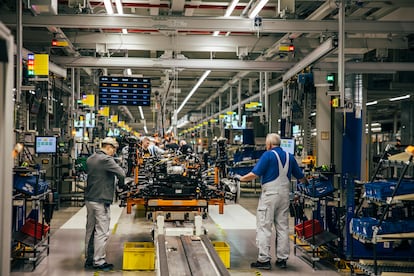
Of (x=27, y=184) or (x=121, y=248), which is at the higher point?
(x=27, y=184)

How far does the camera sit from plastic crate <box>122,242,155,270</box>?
6961 millimetres

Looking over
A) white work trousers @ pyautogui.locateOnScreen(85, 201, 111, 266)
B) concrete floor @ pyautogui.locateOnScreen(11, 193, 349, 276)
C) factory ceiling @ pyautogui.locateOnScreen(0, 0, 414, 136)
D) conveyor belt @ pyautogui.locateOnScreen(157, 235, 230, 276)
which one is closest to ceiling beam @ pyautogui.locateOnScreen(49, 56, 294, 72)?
factory ceiling @ pyautogui.locateOnScreen(0, 0, 414, 136)

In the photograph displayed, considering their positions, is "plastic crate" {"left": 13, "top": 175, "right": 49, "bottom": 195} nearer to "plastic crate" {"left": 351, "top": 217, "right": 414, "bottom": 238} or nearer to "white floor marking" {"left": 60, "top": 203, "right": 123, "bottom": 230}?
"white floor marking" {"left": 60, "top": 203, "right": 123, "bottom": 230}

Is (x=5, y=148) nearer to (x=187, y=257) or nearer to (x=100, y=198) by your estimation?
(x=187, y=257)

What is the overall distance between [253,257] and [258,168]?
155 centimetres

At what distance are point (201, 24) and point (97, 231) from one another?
3.94m

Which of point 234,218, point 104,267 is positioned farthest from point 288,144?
point 104,267

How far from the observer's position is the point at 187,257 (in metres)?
6.02

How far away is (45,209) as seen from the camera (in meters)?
7.84

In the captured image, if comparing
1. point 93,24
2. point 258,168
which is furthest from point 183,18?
point 258,168

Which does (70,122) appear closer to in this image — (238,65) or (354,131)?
(238,65)

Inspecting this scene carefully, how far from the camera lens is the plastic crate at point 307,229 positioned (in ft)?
25.5

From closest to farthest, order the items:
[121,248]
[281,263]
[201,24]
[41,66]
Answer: [281,263], [121,248], [201,24], [41,66]

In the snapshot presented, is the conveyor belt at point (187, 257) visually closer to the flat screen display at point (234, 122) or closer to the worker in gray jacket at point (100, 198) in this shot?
the worker in gray jacket at point (100, 198)
